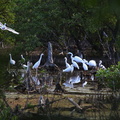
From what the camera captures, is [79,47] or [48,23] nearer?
[48,23]

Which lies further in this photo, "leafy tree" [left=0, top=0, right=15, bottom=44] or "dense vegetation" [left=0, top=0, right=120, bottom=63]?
"leafy tree" [left=0, top=0, right=15, bottom=44]

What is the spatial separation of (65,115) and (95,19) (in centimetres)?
575

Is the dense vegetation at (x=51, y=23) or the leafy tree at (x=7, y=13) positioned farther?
the leafy tree at (x=7, y=13)

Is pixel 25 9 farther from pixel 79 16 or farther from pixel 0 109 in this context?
pixel 0 109

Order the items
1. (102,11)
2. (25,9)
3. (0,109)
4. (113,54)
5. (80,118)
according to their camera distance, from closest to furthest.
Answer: (102,11) < (0,109) < (80,118) < (113,54) < (25,9)

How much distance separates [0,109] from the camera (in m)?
4.30

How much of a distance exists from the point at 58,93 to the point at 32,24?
8367 millimetres

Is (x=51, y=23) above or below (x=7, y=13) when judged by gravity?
below

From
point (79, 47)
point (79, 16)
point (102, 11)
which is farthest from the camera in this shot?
point (79, 47)

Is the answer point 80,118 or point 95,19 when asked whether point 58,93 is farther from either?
point 95,19

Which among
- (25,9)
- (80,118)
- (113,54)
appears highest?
(25,9)

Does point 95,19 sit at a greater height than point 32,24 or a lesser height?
lesser

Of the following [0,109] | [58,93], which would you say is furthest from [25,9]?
[0,109]

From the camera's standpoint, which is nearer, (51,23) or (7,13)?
(51,23)
